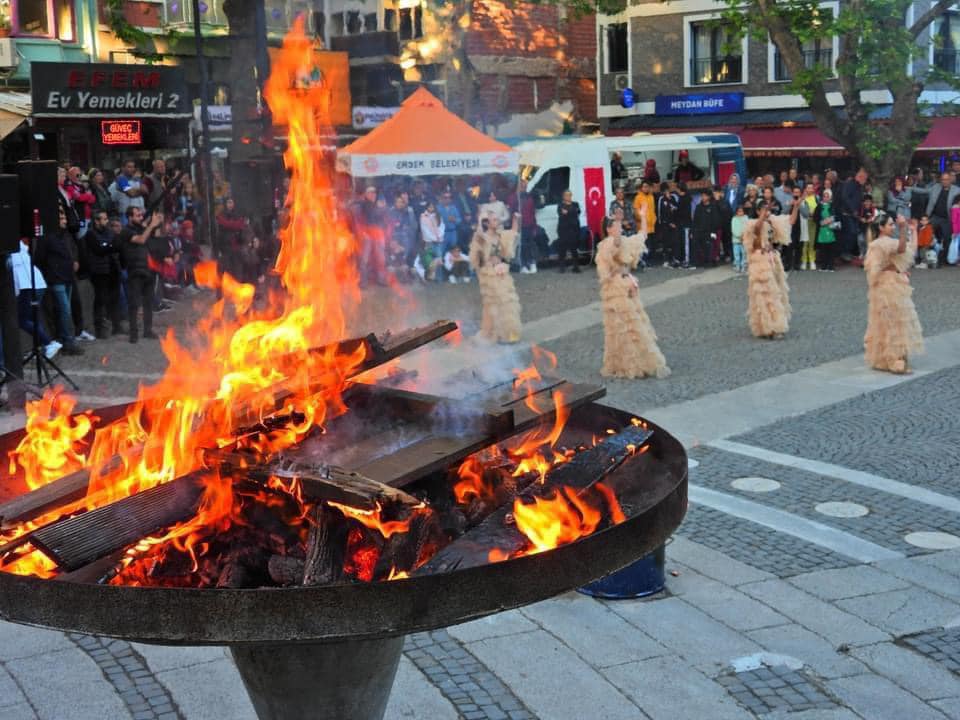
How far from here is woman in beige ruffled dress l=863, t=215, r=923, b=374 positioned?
12.9 m

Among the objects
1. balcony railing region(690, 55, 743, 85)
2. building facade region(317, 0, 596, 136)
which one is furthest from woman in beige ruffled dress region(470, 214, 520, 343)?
balcony railing region(690, 55, 743, 85)

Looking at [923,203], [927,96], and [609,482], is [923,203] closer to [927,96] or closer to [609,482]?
[927,96]

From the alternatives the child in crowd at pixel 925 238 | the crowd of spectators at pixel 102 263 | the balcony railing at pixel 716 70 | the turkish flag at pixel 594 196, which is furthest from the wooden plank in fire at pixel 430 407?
the balcony railing at pixel 716 70

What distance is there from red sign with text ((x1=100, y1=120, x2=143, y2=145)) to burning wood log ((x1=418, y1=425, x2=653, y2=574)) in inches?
840

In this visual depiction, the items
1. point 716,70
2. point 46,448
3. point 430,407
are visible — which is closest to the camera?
point 430,407

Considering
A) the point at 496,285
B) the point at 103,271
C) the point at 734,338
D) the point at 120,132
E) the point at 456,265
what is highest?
the point at 120,132

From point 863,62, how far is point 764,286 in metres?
9.16

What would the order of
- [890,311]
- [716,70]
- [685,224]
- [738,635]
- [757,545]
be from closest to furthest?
[738,635] < [757,545] < [890,311] < [685,224] < [716,70]

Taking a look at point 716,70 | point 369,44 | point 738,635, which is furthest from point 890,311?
point 716,70

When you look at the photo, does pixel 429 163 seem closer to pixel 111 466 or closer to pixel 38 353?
pixel 38 353

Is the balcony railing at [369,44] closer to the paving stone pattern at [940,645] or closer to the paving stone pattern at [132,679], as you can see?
the paving stone pattern at [132,679]

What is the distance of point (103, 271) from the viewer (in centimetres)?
1576

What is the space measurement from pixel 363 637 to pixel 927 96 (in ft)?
107

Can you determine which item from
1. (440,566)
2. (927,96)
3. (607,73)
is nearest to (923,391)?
(440,566)
